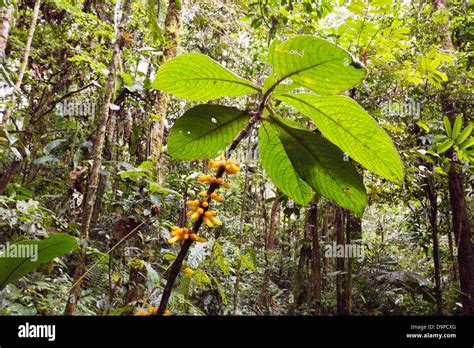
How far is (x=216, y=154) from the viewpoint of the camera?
52cm

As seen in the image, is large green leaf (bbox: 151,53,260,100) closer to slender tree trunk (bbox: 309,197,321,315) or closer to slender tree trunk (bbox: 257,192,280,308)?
slender tree trunk (bbox: 309,197,321,315)

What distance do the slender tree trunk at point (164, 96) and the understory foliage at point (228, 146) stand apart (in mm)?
13

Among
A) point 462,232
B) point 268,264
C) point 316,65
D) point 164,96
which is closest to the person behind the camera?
point 316,65

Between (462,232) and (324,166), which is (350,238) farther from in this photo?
(324,166)

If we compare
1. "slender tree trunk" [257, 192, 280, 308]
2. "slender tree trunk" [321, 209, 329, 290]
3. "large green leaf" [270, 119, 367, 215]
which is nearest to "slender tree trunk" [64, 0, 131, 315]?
"large green leaf" [270, 119, 367, 215]

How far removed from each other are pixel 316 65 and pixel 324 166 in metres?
0.13

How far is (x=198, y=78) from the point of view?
16.9 inches

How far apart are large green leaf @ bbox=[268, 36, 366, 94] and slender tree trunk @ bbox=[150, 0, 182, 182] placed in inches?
66.4

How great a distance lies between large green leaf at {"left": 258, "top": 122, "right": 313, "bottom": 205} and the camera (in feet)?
1.65

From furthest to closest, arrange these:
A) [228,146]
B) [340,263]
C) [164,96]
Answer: [340,263]
[164,96]
[228,146]

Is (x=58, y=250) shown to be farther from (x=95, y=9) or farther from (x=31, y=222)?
(x=95, y=9)

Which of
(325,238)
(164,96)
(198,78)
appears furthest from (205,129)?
(325,238)

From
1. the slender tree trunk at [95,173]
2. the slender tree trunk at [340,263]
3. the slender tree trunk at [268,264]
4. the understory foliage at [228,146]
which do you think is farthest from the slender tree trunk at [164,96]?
the slender tree trunk at [268,264]
